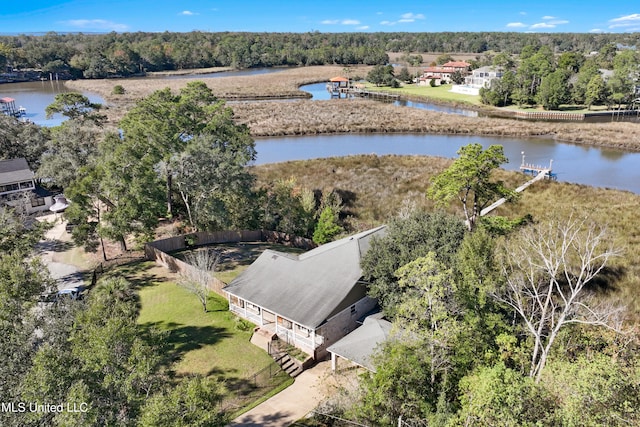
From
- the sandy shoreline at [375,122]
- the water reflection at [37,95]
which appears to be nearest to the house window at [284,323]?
the sandy shoreline at [375,122]

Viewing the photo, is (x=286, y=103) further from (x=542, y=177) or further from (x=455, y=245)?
(x=455, y=245)

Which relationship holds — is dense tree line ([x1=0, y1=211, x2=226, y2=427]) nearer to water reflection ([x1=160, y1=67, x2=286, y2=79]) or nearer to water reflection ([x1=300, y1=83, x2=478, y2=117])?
water reflection ([x1=300, y1=83, x2=478, y2=117])

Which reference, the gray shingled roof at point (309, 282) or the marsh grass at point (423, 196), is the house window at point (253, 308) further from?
the marsh grass at point (423, 196)

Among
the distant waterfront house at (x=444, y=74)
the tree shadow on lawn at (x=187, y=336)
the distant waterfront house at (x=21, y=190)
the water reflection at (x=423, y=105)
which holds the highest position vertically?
the distant waterfront house at (x=444, y=74)

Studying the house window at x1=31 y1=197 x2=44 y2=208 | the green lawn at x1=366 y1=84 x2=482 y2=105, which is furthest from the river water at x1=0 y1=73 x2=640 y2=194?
the green lawn at x1=366 y1=84 x2=482 y2=105

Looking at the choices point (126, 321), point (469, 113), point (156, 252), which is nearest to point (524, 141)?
point (469, 113)

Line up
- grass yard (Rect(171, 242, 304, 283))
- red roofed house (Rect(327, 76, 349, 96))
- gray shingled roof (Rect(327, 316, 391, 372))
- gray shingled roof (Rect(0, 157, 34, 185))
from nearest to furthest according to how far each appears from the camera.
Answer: gray shingled roof (Rect(327, 316, 391, 372)), grass yard (Rect(171, 242, 304, 283)), gray shingled roof (Rect(0, 157, 34, 185)), red roofed house (Rect(327, 76, 349, 96))

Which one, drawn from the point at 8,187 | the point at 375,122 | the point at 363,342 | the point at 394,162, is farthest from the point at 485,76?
the point at 363,342

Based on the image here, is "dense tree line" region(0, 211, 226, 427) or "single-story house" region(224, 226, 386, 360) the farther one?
"single-story house" region(224, 226, 386, 360)
